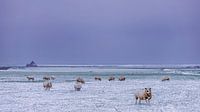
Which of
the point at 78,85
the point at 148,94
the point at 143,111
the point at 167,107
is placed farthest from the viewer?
the point at 78,85

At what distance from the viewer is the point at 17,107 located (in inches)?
949

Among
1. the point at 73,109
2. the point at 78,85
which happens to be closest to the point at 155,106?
the point at 73,109

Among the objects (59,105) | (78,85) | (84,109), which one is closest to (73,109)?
(84,109)

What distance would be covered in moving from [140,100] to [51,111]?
270 inches

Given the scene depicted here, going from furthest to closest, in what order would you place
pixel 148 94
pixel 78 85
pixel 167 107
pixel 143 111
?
pixel 78 85
pixel 148 94
pixel 167 107
pixel 143 111

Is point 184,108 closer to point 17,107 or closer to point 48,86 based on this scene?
point 17,107

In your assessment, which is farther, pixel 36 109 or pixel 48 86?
pixel 48 86

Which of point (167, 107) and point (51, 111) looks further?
point (167, 107)

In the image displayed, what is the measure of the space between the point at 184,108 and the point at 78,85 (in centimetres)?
1701

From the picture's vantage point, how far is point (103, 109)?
22906mm

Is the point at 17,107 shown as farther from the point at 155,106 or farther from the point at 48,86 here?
the point at 48,86

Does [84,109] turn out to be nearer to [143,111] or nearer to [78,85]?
[143,111]

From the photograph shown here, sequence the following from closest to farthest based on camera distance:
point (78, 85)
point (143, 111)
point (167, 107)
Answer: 1. point (143, 111)
2. point (167, 107)
3. point (78, 85)

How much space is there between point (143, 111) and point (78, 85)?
57.7 feet
